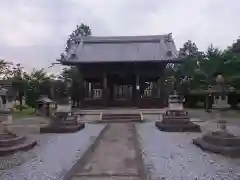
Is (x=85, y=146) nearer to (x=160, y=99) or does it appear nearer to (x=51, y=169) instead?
(x=51, y=169)

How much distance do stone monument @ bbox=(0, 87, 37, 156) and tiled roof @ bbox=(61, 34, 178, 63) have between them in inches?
612

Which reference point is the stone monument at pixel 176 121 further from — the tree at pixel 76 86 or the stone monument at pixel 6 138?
the tree at pixel 76 86

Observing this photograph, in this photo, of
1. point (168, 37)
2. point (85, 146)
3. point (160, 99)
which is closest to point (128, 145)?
point (85, 146)

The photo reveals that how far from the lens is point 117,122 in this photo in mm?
20031

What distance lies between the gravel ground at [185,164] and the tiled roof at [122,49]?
685 inches

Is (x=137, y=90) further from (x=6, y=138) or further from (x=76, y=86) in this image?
(x=6, y=138)

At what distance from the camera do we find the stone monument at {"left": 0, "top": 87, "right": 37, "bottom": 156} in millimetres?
8919

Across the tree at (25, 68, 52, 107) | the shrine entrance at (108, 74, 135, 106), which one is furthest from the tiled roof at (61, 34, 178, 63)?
the tree at (25, 68, 52, 107)

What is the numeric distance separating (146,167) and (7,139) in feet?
14.4

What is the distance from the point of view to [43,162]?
758 cm

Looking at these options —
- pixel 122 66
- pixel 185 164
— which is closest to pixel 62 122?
pixel 185 164

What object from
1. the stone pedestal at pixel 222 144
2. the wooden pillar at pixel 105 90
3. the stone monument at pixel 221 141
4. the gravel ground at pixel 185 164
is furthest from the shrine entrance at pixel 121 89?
the stone pedestal at pixel 222 144

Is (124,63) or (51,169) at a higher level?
(124,63)

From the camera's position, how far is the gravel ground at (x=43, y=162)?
6.29 m
